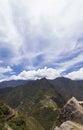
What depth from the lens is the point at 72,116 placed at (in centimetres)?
3475

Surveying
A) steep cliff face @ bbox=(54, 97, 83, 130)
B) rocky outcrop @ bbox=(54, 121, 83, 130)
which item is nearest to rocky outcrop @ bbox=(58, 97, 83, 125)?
steep cliff face @ bbox=(54, 97, 83, 130)

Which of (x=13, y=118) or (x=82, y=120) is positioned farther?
(x=13, y=118)

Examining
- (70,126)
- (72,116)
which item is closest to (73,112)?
(72,116)

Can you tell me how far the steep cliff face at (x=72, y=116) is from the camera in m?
33.0

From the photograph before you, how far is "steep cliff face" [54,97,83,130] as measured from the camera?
3297 cm

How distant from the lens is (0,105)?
168m

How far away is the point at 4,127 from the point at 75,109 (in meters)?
97.8

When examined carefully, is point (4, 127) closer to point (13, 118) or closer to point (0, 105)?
point (13, 118)

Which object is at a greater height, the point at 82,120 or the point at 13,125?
the point at 13,125

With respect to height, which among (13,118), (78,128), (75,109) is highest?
(13,118)

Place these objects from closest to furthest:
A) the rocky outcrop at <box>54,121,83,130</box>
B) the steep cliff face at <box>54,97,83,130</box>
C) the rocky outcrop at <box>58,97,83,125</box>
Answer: the rocky outcrop at <box>54,121,83,130</box> → the steep cliff face at <box>54,97,83,130</box> → the rocky outcrop at <box>58,97,83,125</box>

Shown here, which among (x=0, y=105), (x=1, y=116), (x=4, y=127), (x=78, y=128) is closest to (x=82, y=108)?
(x=78, y=128)

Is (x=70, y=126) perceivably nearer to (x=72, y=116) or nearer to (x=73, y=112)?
(x=72, y=116)

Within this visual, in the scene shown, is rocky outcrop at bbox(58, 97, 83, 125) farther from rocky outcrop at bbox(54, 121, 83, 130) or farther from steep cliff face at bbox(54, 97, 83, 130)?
rocky outcrop at bbox(54, 121, 83, 130)
